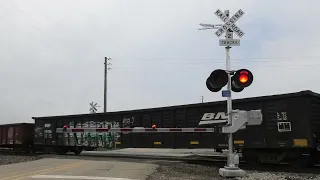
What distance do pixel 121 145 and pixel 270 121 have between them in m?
8.90

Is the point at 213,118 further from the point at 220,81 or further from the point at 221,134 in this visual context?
the point at 220,81

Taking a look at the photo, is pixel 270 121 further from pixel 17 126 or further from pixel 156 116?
pixel 17 126

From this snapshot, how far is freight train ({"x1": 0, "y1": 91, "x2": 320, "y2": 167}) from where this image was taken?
46.2 feet

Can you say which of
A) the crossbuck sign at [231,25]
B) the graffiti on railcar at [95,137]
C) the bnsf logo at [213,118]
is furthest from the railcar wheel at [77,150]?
the crossbuck sign at [231,25]

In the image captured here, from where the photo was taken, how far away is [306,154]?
46.2ft

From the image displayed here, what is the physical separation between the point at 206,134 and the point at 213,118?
89 cm

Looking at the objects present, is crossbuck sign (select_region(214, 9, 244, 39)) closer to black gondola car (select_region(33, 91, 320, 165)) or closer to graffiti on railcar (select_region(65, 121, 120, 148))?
black gondola car (select_region(33, 91, 320, 165))

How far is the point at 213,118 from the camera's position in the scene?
16641 millimetres

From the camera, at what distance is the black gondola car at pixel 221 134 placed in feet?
46.1

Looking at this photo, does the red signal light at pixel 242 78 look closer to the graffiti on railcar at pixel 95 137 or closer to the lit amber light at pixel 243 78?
the lit amber light at pixel 243 78

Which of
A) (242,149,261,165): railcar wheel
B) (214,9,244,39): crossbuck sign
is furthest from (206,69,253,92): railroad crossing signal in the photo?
(242,149,261,165): railcar wheel

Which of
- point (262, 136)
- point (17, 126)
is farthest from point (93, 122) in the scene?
point (262, 136)

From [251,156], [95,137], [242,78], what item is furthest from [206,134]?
[95,137]

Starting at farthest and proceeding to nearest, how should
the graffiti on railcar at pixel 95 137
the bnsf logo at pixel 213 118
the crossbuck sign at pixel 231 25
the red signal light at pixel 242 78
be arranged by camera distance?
the graffiti on railcar at pixel 95 137 < the bnsf logo at pixel 213 118 < the crossbuck sign at pixel 231 25 < the red signal light at pixel 242 78
